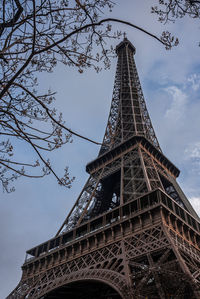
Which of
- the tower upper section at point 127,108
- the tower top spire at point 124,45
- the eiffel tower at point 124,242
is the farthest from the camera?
the tower top spire at point 124,45

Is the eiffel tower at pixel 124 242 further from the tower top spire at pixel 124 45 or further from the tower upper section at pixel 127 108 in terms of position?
the tower top spire at pixel 124 45

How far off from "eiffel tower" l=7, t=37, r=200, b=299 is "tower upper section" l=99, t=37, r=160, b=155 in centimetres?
142

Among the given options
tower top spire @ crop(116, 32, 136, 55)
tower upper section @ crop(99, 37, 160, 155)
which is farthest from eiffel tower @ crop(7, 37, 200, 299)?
tower top spire @ crop(116, 32, 136, 55)

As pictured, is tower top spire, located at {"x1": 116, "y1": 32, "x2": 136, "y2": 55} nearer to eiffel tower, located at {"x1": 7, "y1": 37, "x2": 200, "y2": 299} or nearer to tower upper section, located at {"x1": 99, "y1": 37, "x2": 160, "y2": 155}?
tower upper section, located at {"x1": 99, "y1": 37, "x2": 160, "y2": 155}

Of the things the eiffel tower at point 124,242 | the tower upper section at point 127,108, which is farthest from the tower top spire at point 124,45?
the eiffel tower at point 124,242

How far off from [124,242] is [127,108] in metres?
27.4

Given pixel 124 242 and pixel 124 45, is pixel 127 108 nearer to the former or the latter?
pixel 124 45

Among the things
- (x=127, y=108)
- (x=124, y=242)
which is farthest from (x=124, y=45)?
(x=124, y=242)

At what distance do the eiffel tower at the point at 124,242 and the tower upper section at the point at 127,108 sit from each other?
1.42 metres

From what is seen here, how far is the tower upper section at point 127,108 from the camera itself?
124 feet

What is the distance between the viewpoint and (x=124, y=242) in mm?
19484

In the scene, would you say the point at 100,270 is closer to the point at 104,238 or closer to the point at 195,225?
the point at 104,238

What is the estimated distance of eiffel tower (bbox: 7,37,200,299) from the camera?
47.3ft

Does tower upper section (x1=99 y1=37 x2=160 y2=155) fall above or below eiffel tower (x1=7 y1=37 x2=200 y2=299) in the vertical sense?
above
